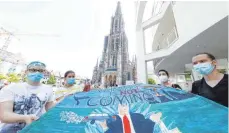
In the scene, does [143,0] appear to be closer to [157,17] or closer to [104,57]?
[157,17]

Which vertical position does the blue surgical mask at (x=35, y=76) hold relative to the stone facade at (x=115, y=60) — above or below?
below

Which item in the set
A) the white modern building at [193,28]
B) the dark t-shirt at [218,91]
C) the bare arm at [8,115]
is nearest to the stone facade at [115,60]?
the white modern building at [193,28]

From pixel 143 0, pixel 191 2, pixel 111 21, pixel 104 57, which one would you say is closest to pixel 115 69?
pixel 104 57

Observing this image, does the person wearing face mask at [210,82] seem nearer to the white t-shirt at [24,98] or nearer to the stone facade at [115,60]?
the white t-shirt at [24,98]

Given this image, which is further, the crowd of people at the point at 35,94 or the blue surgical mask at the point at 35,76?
the blue surgical mask at the point at 35,76

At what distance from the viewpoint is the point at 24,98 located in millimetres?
1541

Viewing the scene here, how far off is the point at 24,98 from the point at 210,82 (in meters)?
2.21

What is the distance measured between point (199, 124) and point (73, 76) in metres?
2.56

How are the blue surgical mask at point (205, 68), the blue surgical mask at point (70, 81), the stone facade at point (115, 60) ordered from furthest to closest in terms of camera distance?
the stone facade at point (115, 60)
the blue surgical mask at point (70, 81)
the blue surgical mask at point (205, 68)

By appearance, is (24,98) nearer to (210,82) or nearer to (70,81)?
(70,81)

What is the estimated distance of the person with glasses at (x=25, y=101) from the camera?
1350mm

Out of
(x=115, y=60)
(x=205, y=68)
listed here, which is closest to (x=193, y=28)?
(x=205, y=68)

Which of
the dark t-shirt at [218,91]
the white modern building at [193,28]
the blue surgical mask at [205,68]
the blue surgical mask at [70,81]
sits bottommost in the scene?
the dark t-shirt at [218,91]

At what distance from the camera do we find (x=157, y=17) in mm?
12773
